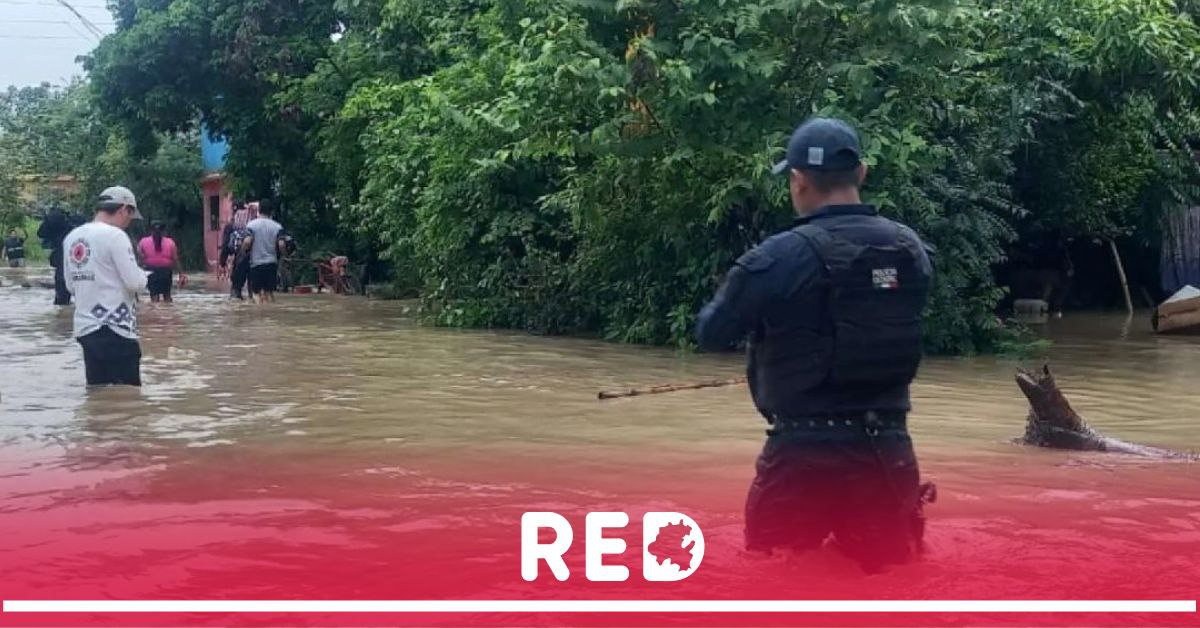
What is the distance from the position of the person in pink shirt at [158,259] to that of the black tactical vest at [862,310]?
17.8 meters

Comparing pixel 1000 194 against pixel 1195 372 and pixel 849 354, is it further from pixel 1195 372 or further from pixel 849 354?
pixel 849 354

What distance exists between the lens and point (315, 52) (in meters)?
27.3

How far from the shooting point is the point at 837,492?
13.1 ft

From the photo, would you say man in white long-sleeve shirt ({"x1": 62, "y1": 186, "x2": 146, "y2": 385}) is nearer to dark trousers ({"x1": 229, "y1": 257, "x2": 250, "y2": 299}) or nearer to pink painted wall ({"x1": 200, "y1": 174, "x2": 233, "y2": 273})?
dark trousers ({"x1": 229, "y1": 257, "x2": 250, "y2": 299})

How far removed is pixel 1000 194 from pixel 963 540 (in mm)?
10918

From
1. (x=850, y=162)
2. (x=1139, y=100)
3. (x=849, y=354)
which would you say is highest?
(x=1139, y=100)

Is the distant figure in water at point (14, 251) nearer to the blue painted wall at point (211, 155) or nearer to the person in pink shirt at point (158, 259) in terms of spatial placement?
the blue painted wall at point (211, 155)

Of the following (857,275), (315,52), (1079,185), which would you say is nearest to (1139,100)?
(1079,185)

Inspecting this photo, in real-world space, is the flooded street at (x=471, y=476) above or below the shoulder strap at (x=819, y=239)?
below

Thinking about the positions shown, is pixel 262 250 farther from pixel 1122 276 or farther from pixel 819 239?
pixel 819 239

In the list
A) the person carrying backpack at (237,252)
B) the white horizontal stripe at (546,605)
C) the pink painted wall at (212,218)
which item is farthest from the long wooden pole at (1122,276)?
the pink painted wall at (212,218)

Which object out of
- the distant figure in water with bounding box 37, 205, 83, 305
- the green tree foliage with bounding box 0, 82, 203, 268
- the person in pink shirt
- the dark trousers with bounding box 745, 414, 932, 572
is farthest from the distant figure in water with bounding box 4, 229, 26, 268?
the dark trousers with bounding box 745, 414, 932, 572

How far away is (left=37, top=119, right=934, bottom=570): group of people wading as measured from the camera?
3857mm

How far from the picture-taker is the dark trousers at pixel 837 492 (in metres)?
3.96
